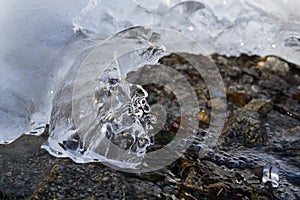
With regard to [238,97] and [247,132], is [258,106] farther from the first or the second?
[247,132]

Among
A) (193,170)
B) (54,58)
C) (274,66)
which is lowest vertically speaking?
(193,170)

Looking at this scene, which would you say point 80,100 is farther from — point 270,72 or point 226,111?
point 270,72

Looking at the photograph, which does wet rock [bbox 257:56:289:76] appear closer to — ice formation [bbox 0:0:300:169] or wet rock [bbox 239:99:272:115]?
wet rock [bbox 239:99:272:115]

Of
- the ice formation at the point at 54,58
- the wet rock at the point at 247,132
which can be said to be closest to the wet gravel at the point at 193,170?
the wet rock at the point at 247,132

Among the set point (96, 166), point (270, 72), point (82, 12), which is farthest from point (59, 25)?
point (270, 72)

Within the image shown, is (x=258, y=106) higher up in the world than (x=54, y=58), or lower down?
higher up

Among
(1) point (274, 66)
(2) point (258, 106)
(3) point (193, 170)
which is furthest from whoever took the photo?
(1) point (274, 66)

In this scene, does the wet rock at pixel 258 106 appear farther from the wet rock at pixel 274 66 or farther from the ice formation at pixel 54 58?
the ice formation at pixel 54 58

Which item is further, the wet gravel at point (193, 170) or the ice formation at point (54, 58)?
the ice formation at point (54, 58)

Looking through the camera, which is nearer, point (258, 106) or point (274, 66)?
point (258, 106)

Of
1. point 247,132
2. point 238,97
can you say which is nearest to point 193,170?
point 247,132

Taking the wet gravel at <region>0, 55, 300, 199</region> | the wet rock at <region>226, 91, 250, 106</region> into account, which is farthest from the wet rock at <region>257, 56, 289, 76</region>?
the wet gravel at <region>0, 55, 300, 199</region>
